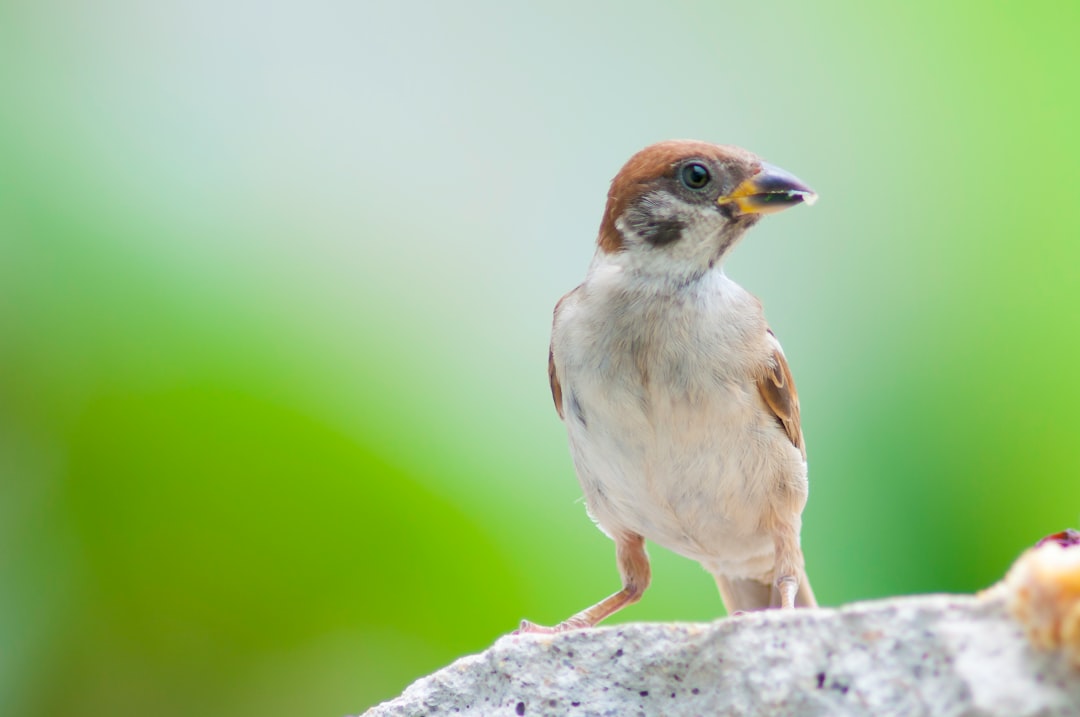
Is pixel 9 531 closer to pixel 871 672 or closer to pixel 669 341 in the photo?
pixel 669 341

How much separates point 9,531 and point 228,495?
2.48ft

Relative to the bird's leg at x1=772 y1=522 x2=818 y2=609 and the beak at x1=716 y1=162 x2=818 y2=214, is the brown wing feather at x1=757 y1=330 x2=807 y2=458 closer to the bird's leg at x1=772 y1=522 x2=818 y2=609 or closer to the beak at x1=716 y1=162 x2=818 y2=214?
the bird's leg at x1=772 y1=522 x2=818 y2=609

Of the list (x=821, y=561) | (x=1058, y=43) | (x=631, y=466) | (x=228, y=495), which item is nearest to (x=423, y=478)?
(x=228, y=495)

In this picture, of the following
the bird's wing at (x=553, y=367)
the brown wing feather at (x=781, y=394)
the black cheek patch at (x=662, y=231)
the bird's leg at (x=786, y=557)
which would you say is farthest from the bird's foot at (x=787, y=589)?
the black cheek patch at (x=662, y=231)

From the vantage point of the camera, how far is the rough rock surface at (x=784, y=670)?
129 cm

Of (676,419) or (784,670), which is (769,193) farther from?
(784,670)

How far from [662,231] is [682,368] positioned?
299 mm

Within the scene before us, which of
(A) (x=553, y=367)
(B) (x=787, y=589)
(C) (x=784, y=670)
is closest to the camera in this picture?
(C) (x=784, y=670)

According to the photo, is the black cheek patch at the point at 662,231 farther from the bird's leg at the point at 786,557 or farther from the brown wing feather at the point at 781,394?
the bird's leg at the point at 786,557

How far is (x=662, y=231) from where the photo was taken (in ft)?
8.04

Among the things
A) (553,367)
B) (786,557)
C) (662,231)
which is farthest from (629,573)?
(662,231)

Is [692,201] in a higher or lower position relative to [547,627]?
higher

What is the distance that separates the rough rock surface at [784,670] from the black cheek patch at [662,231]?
0.92m

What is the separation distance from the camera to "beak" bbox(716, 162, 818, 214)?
2.34 metres
